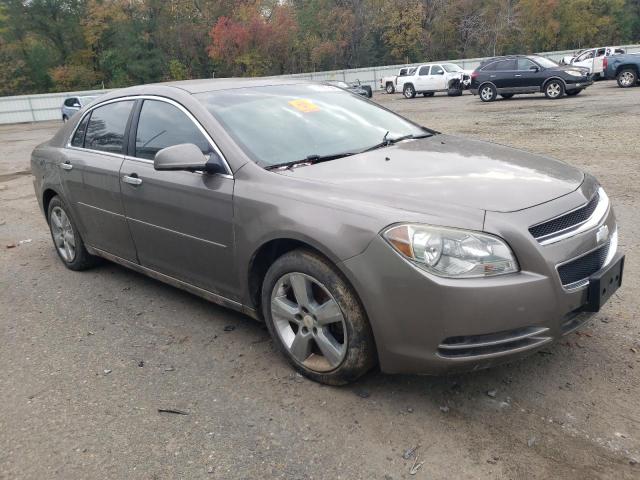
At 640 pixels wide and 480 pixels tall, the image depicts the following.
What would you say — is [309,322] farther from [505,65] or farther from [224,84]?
[505,65]

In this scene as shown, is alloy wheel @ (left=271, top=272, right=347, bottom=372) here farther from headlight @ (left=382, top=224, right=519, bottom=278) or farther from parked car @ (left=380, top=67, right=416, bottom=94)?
parked car @ (left=380, top=67, right=416, bottom=94)

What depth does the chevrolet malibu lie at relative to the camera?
8.73 feet

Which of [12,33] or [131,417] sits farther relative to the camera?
[12,33]

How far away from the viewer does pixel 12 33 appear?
55.8 meters

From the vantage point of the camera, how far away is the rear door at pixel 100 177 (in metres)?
4.45

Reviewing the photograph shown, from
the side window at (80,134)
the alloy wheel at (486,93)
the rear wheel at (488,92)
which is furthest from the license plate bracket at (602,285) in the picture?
the alloy wheel at (486,93)

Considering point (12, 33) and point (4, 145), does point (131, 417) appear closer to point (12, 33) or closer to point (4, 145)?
point (4, 145)

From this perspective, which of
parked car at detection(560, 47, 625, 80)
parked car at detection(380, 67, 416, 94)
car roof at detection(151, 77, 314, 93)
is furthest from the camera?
parked car at detection(380, 67, 416, 94)

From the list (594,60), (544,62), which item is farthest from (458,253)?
(594,60)

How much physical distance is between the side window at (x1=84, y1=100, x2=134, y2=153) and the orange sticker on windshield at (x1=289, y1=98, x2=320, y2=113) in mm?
1321

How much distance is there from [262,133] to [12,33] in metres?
62.7

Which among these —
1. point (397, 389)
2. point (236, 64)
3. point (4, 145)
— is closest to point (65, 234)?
point (397, 389)

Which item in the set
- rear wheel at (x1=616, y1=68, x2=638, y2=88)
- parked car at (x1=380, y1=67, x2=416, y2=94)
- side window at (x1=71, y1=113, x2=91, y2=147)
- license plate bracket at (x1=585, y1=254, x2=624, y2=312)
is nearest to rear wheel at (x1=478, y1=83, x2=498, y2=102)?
rear wheel at (x1=616, y1=68, x2=638, y2=88)

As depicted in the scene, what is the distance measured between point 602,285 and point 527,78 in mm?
19842
